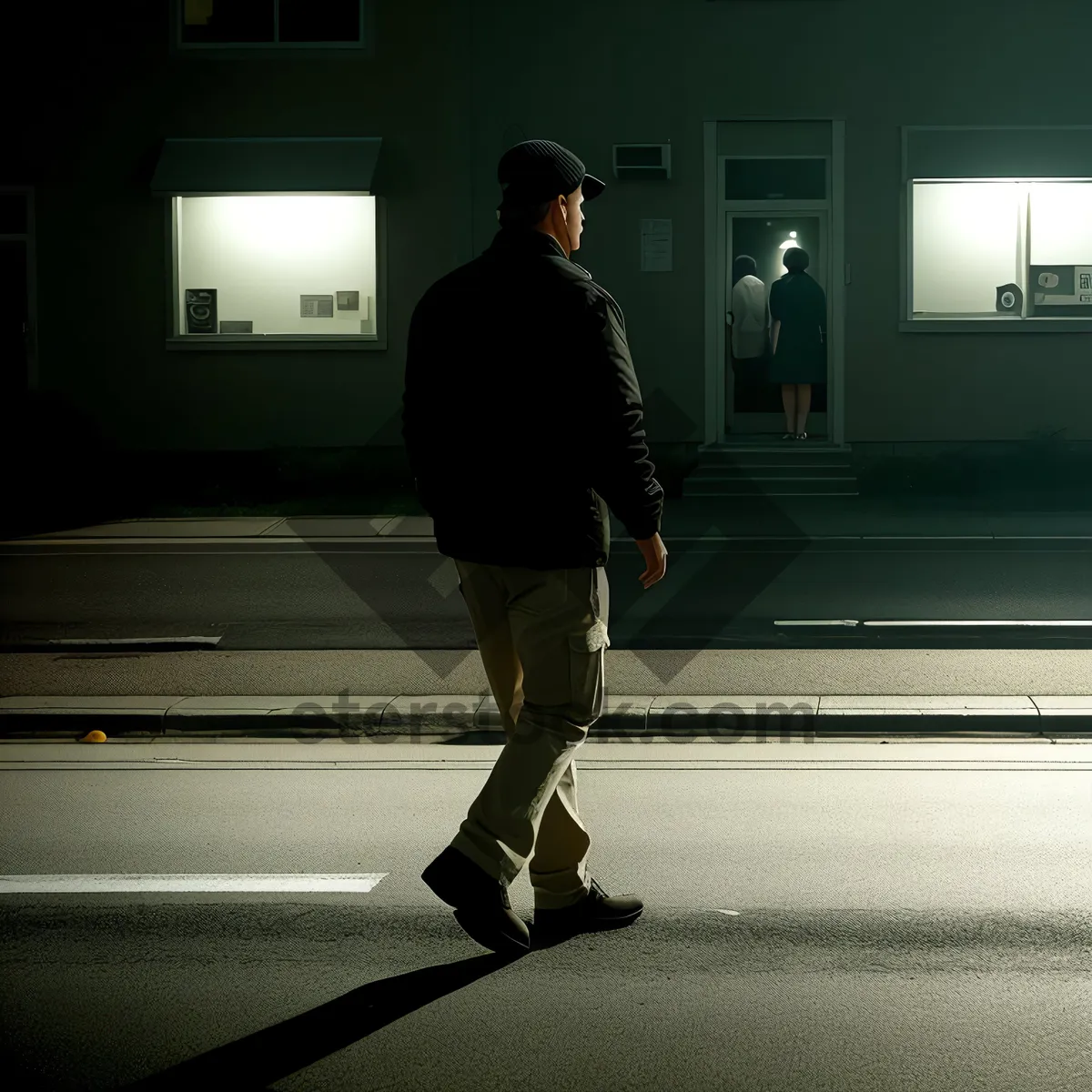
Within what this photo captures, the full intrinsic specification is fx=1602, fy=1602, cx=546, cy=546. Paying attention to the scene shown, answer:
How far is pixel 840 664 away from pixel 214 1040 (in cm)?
518

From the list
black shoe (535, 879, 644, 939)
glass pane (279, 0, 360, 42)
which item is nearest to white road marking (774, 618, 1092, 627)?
black shoe (535, 879, 644, 939)

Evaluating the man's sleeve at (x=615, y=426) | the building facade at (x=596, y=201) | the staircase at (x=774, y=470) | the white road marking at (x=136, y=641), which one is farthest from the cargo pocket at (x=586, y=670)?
the building facade at (x=596, y=201)

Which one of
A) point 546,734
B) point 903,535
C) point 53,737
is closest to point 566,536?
point 546,734

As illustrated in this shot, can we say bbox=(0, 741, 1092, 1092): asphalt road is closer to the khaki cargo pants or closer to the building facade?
the khaki cargo pants

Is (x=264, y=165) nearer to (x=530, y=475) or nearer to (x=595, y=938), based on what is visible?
(x=530, y=475)

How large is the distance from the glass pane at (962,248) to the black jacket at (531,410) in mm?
14513

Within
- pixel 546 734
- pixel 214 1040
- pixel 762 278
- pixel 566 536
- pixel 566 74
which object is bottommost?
pixel 214 1040

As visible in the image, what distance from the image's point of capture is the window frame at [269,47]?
17859 mm

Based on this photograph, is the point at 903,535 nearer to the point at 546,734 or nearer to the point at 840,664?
the point at 840,664

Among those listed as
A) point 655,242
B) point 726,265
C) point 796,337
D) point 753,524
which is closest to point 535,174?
point 753,524

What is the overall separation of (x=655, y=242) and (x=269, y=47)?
4.83m

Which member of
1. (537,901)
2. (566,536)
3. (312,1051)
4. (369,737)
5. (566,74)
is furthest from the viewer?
(566,74)

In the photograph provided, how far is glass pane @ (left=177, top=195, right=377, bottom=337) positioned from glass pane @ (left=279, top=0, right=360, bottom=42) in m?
1.78

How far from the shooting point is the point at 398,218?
709 inches
